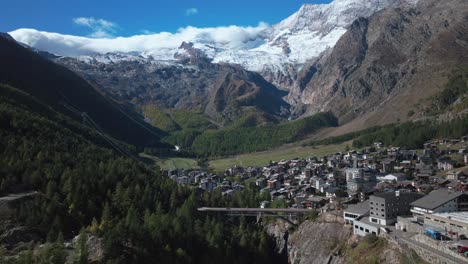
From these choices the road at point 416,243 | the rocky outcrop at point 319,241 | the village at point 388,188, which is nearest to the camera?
the road at point 416,243

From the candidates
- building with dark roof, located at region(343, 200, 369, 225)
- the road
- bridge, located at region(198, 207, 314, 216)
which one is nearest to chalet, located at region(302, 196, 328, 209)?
bridge, located at region(198, 207, 314, 216)

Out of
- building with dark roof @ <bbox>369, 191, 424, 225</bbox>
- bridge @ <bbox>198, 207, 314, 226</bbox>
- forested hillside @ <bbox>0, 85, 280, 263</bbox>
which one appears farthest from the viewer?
bridge @ <bbox>198, 207, 314, 226</bbox>

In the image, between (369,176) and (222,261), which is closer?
(222,261)

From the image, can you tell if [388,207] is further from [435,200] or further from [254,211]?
[254,211]

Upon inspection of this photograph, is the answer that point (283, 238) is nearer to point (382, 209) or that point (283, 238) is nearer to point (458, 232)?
point (382, 209)

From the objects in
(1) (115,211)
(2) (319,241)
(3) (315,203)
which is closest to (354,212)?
(2) (319,241)

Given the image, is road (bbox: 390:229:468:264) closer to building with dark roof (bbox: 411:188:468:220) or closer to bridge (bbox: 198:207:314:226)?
building with dark roof (bbox: 411:188:468:220)

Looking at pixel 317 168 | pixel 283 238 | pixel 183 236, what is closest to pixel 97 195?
pixel 183 236

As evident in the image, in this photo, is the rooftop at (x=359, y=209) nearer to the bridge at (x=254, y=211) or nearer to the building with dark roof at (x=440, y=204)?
the building with dark roof at (x=440, y=204)

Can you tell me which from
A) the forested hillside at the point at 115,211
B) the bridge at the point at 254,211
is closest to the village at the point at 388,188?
the bridge at the point at 254,211
